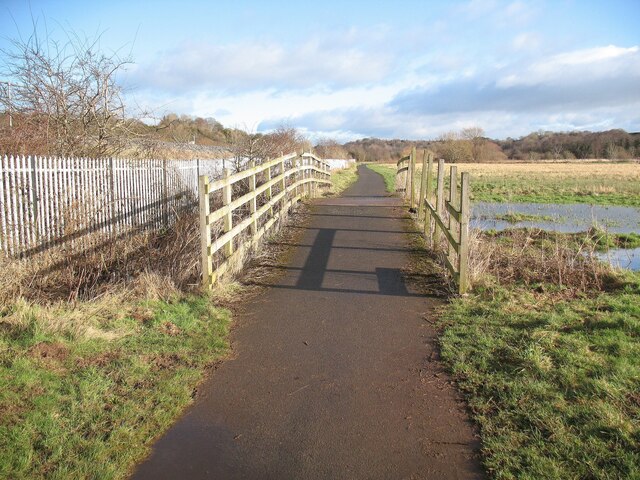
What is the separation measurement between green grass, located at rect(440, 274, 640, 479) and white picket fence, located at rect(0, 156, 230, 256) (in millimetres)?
7348

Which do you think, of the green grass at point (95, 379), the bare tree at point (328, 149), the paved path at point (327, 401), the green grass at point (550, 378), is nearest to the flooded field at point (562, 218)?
the green grass at point (550, 378)

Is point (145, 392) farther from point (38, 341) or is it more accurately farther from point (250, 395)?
point (38, 341)

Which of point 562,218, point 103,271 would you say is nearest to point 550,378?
point 103,271

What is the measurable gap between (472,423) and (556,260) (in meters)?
5.40

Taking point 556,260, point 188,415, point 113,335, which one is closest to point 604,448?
point 188,415

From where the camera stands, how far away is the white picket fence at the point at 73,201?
9.15 m

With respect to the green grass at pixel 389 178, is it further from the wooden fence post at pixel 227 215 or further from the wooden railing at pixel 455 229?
the wooden fence post at pixel 227 215

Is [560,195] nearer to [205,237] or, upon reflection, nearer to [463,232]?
[463,232]

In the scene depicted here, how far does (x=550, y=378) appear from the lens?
4.49m

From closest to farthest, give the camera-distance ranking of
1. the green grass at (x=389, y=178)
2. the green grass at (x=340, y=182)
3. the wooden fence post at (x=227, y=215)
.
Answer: the wooden fence post at (x=227, y=215) < the green grass at (x=340, y=182) < the green grass at (x=389, y=178)

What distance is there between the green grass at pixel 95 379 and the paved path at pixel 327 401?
0.23 metres

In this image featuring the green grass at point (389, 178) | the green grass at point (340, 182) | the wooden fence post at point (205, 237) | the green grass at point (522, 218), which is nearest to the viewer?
the wooden fence post at point (205, 237)

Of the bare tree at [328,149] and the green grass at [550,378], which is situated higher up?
the bare tree at [328,149]

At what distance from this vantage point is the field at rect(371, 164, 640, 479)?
339cm
